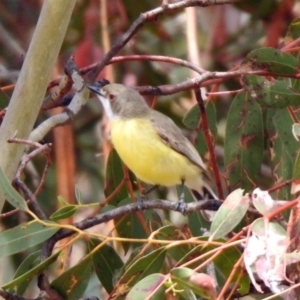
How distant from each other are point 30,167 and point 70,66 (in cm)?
93

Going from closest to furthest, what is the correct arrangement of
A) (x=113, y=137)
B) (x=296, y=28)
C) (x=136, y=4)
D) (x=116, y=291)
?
1. (x=116, y=291)
2. (x=296, y=28)
3. (x=113, y=137)
4. (x=136, y=4)

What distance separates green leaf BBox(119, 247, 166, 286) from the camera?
3.90ft

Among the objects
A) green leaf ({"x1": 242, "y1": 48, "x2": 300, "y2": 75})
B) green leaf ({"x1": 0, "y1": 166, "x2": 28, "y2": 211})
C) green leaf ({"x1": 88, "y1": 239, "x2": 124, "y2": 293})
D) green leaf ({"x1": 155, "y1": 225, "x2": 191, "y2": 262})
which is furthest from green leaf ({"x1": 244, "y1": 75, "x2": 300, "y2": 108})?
green leaf ({"x1": 0, "y1": 166, "x2": 28, "y2": 211})

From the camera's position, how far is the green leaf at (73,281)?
51.4 inches

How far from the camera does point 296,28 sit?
5.24 feet

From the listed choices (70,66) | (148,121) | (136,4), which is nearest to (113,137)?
(148,121)

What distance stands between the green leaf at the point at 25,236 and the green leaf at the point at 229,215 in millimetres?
284

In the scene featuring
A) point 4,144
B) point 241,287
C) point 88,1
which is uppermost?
point 88,1

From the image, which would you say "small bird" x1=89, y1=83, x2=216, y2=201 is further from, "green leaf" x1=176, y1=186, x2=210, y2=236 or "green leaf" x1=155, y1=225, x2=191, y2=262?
"green leaf" x1=155, y1=225, x2=191, y2=262

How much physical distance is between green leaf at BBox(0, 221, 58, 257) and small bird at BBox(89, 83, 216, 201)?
464 millimetres

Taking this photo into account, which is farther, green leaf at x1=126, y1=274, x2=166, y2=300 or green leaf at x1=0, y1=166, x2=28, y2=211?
green leaf at x1=0, y1=166, x2=28, y2=211

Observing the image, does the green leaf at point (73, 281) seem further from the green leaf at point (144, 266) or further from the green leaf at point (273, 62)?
the green leaf at point (273, 62)

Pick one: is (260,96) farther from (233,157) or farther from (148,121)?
(148,121)

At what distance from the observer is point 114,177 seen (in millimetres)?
1688
